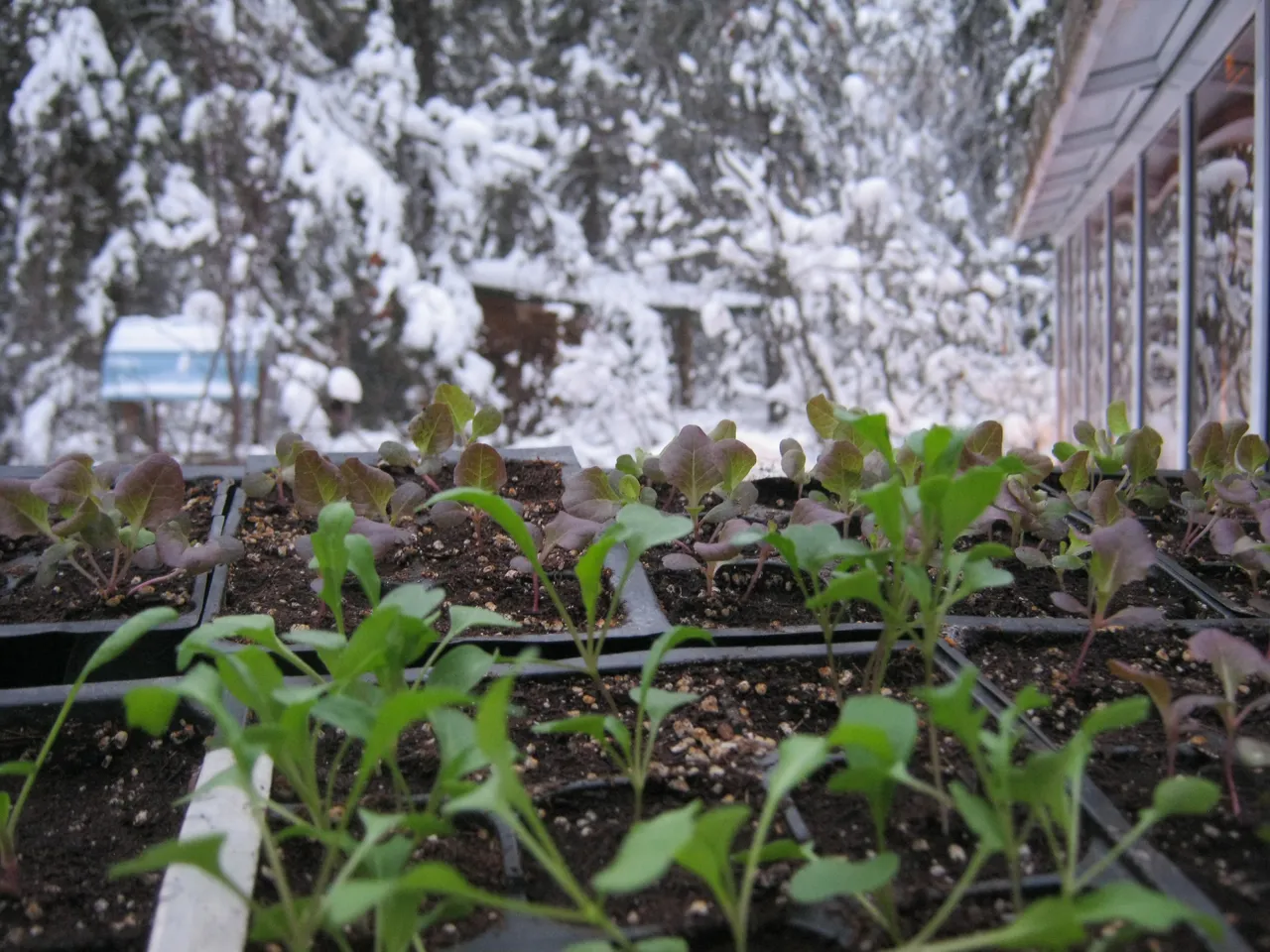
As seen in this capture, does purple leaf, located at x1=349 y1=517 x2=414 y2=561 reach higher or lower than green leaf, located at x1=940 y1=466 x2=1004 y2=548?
lower

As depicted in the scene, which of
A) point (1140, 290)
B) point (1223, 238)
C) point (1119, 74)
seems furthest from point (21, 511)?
point (1140, 290)

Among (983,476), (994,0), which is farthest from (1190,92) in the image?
(994,0)

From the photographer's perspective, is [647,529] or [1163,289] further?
[1163,289]

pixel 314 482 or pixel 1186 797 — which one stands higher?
pixel 314 482

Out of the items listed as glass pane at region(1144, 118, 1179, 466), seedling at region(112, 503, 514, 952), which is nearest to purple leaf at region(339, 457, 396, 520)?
seedling at region(112, 503, 514, 952)

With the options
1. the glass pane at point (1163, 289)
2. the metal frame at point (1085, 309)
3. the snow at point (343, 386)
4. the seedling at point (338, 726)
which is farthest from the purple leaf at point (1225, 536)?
the snow at point (343, 386)

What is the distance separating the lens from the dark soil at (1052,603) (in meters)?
0.84

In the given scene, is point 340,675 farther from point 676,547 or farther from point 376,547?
point 676,547

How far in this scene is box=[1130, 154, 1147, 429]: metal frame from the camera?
7.82ft

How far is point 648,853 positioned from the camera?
12.6 inches

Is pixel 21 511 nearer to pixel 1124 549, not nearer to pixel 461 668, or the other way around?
pixel 461 668

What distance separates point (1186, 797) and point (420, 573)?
0.68m

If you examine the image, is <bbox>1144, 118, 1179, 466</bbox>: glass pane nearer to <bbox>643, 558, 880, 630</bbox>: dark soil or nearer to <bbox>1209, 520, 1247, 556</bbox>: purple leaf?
<bbox>1209, 520, 1247, 556</bbox>: purple leaf

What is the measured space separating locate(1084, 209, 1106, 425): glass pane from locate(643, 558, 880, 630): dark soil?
2538 mm
